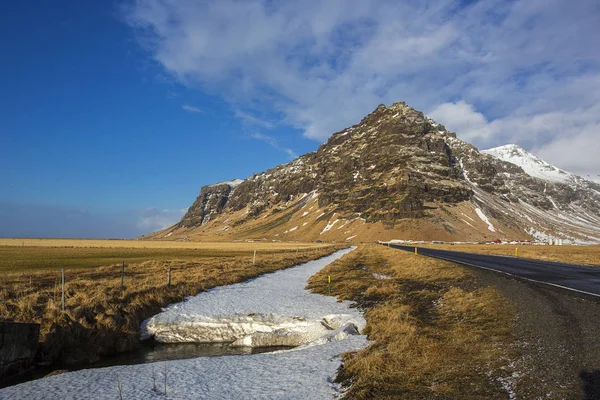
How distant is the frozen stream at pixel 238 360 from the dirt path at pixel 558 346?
178 inches

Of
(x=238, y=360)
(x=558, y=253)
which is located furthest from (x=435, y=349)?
(x=558, y=253)

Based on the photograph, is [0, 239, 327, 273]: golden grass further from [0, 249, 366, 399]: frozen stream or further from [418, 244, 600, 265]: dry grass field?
[418, 244, 600, 265]: dry grass field

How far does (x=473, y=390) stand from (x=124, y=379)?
948 cm

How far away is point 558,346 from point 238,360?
948 centimetres

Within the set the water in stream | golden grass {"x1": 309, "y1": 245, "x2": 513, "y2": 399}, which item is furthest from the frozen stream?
golden grass {"x1": 309, "y1": 245, "x2": 513, "y2": 399}

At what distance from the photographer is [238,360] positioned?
1202 centimetres

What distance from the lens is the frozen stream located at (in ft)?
29.8

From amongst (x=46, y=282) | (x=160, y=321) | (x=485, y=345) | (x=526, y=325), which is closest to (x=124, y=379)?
(x=160, y=321)

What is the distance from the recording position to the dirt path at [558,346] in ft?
21.3

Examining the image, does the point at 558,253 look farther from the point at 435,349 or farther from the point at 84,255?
the point at 84,255

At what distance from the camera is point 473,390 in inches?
276

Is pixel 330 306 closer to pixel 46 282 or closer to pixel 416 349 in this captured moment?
pixel 416 349

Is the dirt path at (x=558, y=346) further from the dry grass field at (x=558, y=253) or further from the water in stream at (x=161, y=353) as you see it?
the dry grass field at (x=558, y=253)

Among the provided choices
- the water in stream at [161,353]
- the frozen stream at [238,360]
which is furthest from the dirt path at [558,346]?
the water in stream at [161,353]
